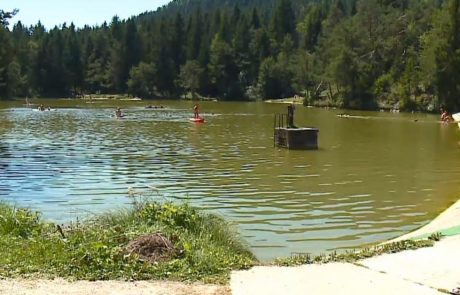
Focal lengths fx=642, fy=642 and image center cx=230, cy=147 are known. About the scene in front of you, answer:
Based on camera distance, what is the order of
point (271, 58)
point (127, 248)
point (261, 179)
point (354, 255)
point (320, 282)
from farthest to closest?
point (271, 58)
point (261, 179)
point (354, 255)
point (127, 248)
point (320, 282)

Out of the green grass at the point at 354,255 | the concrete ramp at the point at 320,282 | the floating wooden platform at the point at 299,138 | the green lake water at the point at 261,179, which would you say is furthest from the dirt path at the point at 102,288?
the floating wooden platform at the point at 299,138

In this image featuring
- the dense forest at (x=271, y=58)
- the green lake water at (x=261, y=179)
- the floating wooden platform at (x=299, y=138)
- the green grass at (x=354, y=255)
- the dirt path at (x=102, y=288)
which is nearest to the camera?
the dirt path at (x=102, y=288)

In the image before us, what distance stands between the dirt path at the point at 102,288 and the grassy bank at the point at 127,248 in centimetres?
26

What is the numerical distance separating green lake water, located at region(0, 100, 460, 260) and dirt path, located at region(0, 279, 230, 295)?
5.45 metres

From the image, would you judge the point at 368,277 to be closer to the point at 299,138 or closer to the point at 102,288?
the point at 102,288

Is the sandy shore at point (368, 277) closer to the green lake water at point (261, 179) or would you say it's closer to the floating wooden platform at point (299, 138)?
the green lake water at point (261, 179)

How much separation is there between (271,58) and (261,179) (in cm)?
11029

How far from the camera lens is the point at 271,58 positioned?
133125mm

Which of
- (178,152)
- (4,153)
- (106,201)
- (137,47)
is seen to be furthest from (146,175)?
(137,47)

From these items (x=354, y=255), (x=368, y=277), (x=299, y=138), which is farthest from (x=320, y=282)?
(x=299, y=138)

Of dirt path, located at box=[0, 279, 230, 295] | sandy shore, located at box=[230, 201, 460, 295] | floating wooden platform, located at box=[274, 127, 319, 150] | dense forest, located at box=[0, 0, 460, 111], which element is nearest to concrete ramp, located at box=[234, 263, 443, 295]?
sandy shore, located at box=[230, 201, 460, 295]

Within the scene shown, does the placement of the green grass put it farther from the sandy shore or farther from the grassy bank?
the grassy bank

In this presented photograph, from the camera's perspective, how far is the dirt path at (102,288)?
7926 millimetres

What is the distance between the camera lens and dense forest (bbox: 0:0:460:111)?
85562mm
